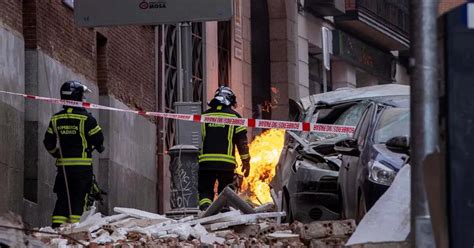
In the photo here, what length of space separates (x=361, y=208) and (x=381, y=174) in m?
0.49

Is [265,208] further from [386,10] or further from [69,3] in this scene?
[386,10]

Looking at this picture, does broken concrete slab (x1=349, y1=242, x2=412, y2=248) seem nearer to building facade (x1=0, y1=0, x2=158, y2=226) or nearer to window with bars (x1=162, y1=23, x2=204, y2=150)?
building facade (x1=0, y1=0, x2=158, y2=226)

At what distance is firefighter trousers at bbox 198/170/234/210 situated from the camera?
780 inches

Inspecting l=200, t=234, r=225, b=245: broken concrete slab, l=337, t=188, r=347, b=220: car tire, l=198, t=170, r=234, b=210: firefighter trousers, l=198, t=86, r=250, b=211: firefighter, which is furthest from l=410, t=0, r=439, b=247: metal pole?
l=198, t=170, r=234, b=210: firefighter trousers

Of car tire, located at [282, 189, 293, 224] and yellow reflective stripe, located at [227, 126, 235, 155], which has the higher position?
yellow reflective stripe, located at [227, 126, 235, 155]

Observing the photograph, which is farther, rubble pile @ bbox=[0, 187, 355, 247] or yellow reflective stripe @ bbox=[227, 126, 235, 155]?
yellow reflective stripe @ bbox=[227, 126, 235, 155]

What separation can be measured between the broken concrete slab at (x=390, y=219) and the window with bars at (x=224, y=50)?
2251cm

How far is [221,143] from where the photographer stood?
1986cm

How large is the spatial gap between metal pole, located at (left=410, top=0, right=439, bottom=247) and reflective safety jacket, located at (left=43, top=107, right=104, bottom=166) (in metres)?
10.3

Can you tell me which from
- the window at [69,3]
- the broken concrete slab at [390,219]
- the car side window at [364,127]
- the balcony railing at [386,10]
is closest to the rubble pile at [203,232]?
the car side window at [364,127]

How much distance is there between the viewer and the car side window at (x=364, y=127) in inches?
590

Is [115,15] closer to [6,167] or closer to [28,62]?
[28,62]

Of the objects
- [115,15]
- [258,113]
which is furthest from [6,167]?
[258,113]


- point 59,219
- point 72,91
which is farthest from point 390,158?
point 72,91
